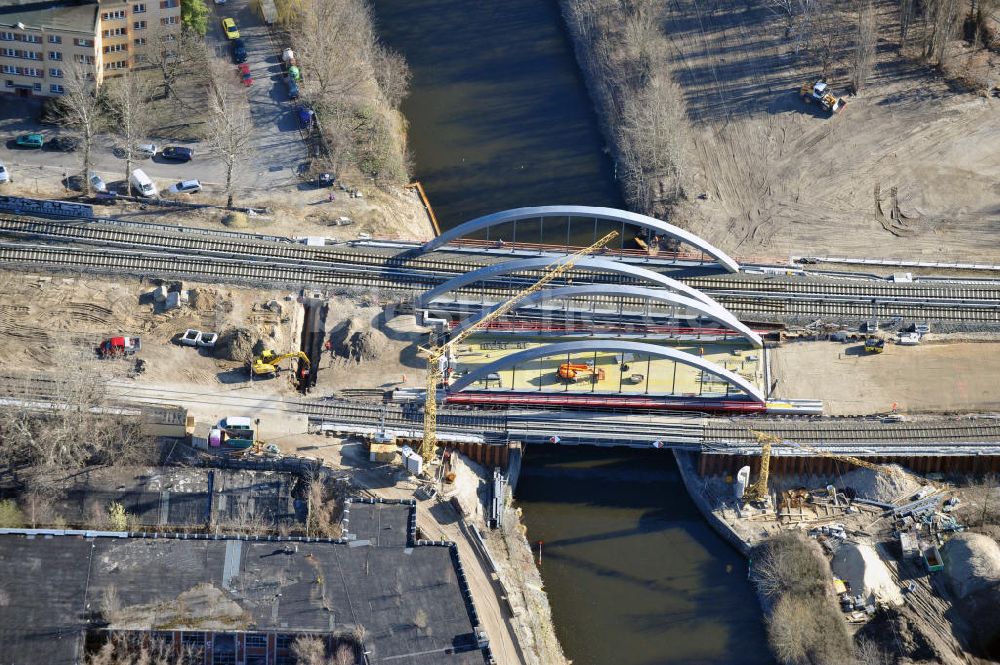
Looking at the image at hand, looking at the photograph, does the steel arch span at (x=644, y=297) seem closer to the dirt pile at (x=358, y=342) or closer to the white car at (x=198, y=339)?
the dirt pile at (x=358, y=342)

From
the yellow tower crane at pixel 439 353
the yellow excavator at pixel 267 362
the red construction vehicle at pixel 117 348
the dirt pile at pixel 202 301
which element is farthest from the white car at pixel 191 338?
the yellow tower crane at pixel 439 353

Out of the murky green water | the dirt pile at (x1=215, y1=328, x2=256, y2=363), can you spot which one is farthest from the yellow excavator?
the murky green water

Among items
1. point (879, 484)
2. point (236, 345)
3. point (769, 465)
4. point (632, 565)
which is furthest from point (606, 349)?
point (236, 345)

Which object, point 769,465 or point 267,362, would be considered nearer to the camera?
point 769,465

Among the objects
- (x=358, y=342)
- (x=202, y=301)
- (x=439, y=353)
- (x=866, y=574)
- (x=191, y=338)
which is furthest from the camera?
(x=202, y=301)

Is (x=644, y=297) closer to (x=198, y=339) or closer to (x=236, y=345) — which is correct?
(x=236, y=345)

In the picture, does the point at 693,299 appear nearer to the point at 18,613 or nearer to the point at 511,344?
the point at 511,344

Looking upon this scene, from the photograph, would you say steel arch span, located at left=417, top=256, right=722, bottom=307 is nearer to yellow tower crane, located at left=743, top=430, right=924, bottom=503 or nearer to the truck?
yellow tower crane, located at left=743, top=430, right=924, bottom=503
